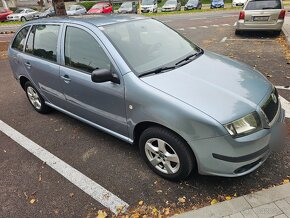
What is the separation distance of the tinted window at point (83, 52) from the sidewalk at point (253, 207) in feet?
6.29

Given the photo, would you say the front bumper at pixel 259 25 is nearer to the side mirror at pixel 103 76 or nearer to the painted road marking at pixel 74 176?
the side mirror at pixel 103 76

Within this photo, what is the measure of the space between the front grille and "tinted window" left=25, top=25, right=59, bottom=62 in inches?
116

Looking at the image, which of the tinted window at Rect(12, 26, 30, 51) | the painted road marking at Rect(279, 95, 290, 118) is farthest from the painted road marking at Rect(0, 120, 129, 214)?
the painted road marking at Rect(279, 95, 290, 118)

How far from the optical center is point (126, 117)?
11.0 ft

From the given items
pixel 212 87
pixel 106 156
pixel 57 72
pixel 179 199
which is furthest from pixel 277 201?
pixel 57 72

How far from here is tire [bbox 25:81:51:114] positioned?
508cm

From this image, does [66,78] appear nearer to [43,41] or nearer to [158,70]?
[43,41]

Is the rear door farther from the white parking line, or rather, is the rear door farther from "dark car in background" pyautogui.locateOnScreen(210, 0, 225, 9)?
"dark car in background" pyautogui.locateOnScreen(210, 0, 225, 9)

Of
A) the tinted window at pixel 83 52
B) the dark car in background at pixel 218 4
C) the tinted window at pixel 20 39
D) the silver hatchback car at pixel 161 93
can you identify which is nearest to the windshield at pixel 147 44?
the silver hatchback car at pixel 161 93

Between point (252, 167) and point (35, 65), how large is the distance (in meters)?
3.57

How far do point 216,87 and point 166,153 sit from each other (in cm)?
90

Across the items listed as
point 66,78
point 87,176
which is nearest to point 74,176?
point 87,176

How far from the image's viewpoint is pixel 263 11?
10.3 meters

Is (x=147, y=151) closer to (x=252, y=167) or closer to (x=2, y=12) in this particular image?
(x=252, y=167)
